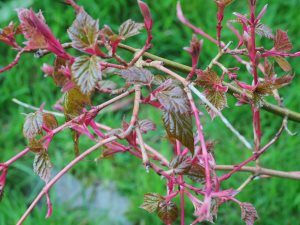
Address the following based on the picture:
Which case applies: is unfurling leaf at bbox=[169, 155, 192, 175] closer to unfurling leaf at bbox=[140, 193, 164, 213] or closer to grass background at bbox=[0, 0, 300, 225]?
unfurling leaf at bbox=[140, 193, 164, 213]

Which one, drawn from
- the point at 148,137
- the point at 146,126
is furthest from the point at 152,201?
the point at 148,137

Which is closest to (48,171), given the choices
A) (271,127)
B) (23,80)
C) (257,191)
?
(257,191)

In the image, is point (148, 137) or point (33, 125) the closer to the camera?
point (33, 125)

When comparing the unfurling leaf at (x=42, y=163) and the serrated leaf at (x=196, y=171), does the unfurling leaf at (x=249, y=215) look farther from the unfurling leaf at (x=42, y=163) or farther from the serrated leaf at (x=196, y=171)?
the unfurling leaf at (x=42, y=163)

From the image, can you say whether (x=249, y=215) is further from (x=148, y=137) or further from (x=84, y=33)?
(x=148, y=137)

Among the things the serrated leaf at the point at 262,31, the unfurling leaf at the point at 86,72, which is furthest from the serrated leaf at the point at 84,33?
the serrated leaf at the point at 262,31

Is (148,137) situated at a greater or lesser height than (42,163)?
lesser

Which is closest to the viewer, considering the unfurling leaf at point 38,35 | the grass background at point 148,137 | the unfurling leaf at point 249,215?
the unfurling leaf at point 38,35
